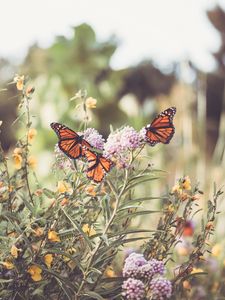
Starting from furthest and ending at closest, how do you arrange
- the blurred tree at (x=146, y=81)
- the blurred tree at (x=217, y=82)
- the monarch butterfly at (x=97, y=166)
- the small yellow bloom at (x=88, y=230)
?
1. the blurred tree at (x=146, y=81)
2. the blurred tree at (x=217, y=82)
3. the small yellow bloom at (x=88, y=230)
4. the monarch butterfly at (x=97, y=166)

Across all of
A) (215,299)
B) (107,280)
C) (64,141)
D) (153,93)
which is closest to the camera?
(64,141)

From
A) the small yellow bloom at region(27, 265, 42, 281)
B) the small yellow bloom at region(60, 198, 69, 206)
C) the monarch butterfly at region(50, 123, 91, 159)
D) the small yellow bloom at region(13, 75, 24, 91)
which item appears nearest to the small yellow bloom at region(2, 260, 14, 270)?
the small yellow bloom at region(27, 265, 42, 281)

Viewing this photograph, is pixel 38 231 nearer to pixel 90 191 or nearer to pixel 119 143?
pixel 90 191

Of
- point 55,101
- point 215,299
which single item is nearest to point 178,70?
point 55,101

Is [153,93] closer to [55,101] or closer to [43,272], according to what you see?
[55,101]

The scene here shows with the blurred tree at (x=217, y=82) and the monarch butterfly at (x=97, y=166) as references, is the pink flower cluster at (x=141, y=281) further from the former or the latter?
the blurred tree at (x=217, y=82)

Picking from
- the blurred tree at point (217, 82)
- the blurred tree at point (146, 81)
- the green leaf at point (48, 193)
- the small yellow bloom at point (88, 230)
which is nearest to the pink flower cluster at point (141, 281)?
the small yellow bloom at point (88, 230)
